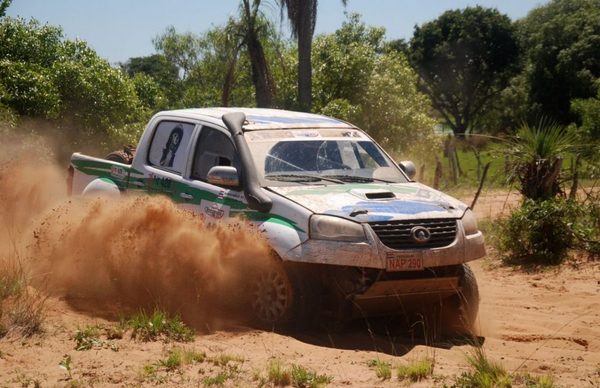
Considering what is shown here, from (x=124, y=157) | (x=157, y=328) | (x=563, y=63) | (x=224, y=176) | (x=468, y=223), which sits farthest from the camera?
(x=563, y=63)

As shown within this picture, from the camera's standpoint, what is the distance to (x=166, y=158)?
9055mm

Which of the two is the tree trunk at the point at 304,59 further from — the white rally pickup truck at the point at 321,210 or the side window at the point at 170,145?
the white rally pickup truck at the point at 321,210

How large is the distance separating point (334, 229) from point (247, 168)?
1.19m

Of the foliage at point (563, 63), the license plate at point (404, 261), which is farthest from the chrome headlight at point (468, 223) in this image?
the foliage at point (563, 63)

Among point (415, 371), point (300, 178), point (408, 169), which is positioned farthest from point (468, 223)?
point (415, 371)

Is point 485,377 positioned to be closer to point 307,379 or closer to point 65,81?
point 307,379

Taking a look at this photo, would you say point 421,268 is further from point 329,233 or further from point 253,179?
point 253,179

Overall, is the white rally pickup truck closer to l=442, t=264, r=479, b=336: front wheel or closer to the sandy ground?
l=442, t=264, r=479, b=336: front wheel

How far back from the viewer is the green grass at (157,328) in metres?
6.91

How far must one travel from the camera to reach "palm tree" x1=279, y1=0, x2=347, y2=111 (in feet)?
73.9

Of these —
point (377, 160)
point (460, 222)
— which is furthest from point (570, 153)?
point (460, 222)

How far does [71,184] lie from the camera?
1015 centimetres

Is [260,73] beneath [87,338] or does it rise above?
above

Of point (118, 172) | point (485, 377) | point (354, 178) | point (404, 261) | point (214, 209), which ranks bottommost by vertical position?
point (485, 377)
